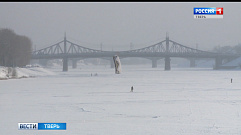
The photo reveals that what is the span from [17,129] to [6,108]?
5597mm

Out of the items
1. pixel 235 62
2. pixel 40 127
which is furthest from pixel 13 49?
pixel 235 62

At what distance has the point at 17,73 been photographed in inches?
2306

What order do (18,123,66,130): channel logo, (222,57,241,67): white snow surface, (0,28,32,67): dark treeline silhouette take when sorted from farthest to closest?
(222,57,241,67): white snow surface → (0,28,32,67): dark treeline silhouette → (18,123,66,130): channel logo

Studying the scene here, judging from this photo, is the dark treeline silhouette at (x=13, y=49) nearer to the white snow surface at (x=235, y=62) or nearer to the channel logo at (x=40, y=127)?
the white snow surface at (x=235, y=62)

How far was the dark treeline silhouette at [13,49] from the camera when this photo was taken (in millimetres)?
69562

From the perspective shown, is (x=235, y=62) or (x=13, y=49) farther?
(x=235, y=62)

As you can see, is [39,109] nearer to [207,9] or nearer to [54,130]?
[54,130]

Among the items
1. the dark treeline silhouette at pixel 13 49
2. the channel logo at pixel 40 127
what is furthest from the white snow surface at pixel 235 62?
the channel logo at pixel 40 127

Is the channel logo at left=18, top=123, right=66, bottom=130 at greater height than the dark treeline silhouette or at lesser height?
lesser

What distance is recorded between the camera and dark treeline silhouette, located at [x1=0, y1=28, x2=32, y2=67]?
6956 centimetres

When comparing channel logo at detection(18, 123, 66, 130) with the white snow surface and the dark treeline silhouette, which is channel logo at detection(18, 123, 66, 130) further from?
the white snow surface

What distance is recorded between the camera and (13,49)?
7212 cm

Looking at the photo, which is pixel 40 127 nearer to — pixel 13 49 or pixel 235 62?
pixel 13 49

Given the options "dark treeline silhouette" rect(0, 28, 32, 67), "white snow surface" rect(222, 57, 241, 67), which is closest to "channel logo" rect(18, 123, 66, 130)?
"dark treeline silhouette" rect(0, 28, 32, 67)
